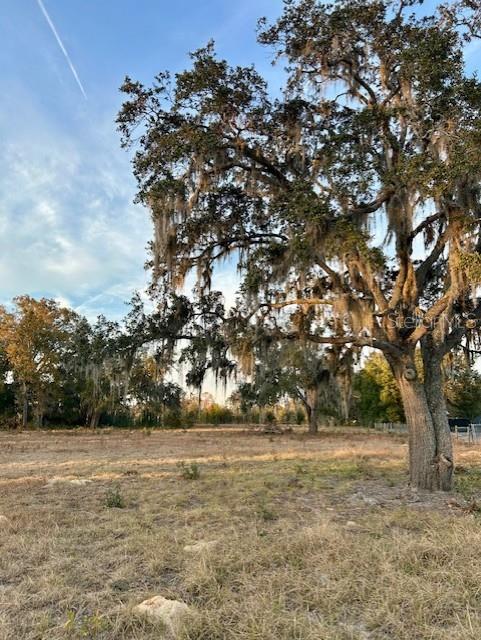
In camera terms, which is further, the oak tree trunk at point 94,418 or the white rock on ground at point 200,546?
the oak tree trunk at point 94,418

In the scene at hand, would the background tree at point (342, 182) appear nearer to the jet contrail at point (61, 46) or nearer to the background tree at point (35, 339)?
the jet contrail at point (61, 46)

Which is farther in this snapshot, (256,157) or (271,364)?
(271,364)

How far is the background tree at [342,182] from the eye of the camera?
6.45 m

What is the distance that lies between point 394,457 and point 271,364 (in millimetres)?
5942

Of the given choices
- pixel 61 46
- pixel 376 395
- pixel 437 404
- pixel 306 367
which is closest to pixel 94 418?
pixel 376 395

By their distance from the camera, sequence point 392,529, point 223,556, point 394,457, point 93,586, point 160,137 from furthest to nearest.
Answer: point 394,457, point 160,137, point 392,529, point 223,556, point 93,586

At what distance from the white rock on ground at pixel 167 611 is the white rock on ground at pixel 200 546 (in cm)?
98

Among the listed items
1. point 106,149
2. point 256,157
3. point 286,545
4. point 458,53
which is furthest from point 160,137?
point 286,545

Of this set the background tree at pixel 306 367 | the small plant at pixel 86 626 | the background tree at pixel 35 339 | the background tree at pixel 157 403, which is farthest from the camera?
the background tree at pixel 35 339

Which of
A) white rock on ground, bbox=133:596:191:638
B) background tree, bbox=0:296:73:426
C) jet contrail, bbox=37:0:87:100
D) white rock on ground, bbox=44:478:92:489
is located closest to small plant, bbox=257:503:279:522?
white rock on ground, bbox=133:596:191:638

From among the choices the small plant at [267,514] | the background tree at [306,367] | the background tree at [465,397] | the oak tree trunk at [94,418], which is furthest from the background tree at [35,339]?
the background tree at [465,397]

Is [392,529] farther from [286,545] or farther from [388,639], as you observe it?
[388,639]

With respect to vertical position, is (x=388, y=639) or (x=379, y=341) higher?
(x=379, y=341)

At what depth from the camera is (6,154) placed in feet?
30.9
